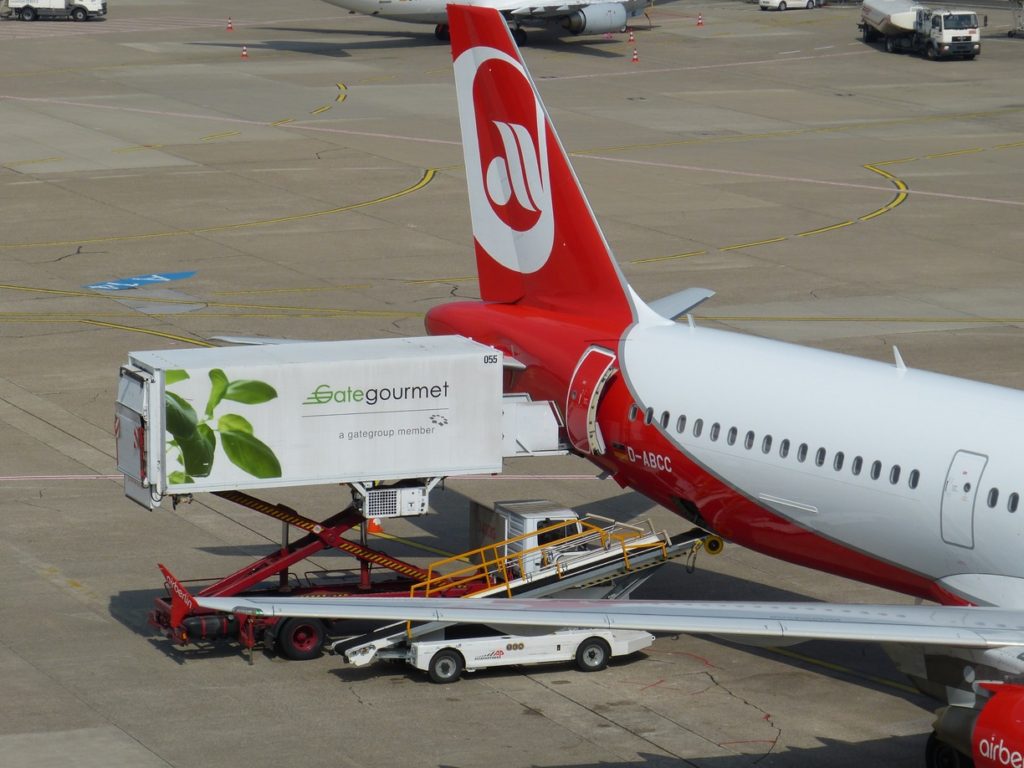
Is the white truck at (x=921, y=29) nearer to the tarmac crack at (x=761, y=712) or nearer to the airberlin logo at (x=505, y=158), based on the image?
the airberlin logo at (x=505, y=158)

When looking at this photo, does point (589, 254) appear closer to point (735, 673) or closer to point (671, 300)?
point (671, 300)

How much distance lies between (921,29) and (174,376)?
74891 millimetres

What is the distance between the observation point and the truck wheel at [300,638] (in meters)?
24.5

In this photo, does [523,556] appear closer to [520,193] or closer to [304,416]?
[304,416]

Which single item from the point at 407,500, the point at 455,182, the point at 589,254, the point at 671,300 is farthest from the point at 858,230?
the point at 407,500

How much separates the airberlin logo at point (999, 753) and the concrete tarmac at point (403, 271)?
10.4 feet

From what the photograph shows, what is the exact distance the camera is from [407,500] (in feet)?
82.0

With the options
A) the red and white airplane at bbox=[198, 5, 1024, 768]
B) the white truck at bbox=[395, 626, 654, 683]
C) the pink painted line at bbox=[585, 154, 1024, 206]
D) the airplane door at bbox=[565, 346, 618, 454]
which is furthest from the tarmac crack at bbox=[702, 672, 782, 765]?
the pink painted line at bbox=[585, 154, 1024, 206]

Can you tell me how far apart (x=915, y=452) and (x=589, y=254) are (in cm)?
720

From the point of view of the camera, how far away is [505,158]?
92.1 feet

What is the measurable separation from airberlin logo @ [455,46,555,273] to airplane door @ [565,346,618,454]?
225 cm

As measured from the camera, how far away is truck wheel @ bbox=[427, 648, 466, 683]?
23.8 metres

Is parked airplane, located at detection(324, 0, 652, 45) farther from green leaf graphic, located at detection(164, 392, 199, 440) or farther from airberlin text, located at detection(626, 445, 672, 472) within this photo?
green leaf graphic, located at detection(164, 392, 199, 440)

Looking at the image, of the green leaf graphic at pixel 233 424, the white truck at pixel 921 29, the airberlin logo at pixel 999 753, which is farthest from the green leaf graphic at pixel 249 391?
the white truck at pixel 921 29
